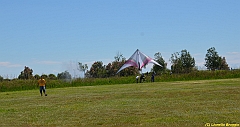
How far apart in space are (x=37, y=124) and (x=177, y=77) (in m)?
39.5

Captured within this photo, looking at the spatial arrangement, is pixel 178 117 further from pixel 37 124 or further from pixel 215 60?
pixel 215 60

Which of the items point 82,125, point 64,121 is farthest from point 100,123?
point 64,121

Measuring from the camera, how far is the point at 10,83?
45.4 m

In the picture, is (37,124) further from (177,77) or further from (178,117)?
(177,77)

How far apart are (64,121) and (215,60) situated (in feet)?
241

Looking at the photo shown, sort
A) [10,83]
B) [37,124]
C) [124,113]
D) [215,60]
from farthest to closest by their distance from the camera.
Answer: [215,60]
[10,83]
[124,113]
[37,124]

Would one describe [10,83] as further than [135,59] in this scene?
No

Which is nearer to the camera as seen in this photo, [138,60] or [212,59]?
[138,60]

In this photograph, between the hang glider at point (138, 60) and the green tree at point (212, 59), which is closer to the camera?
the hang glider at point (138, 60)

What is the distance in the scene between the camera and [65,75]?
193ft

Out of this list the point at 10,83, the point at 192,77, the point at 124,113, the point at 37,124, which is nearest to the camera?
the point at 37,124

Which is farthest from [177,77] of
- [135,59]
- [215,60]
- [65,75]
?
[215,60]

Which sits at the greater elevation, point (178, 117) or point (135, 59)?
point (135, 59)

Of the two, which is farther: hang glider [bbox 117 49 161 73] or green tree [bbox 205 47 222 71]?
green tree [bbox 205 47 222 71]
